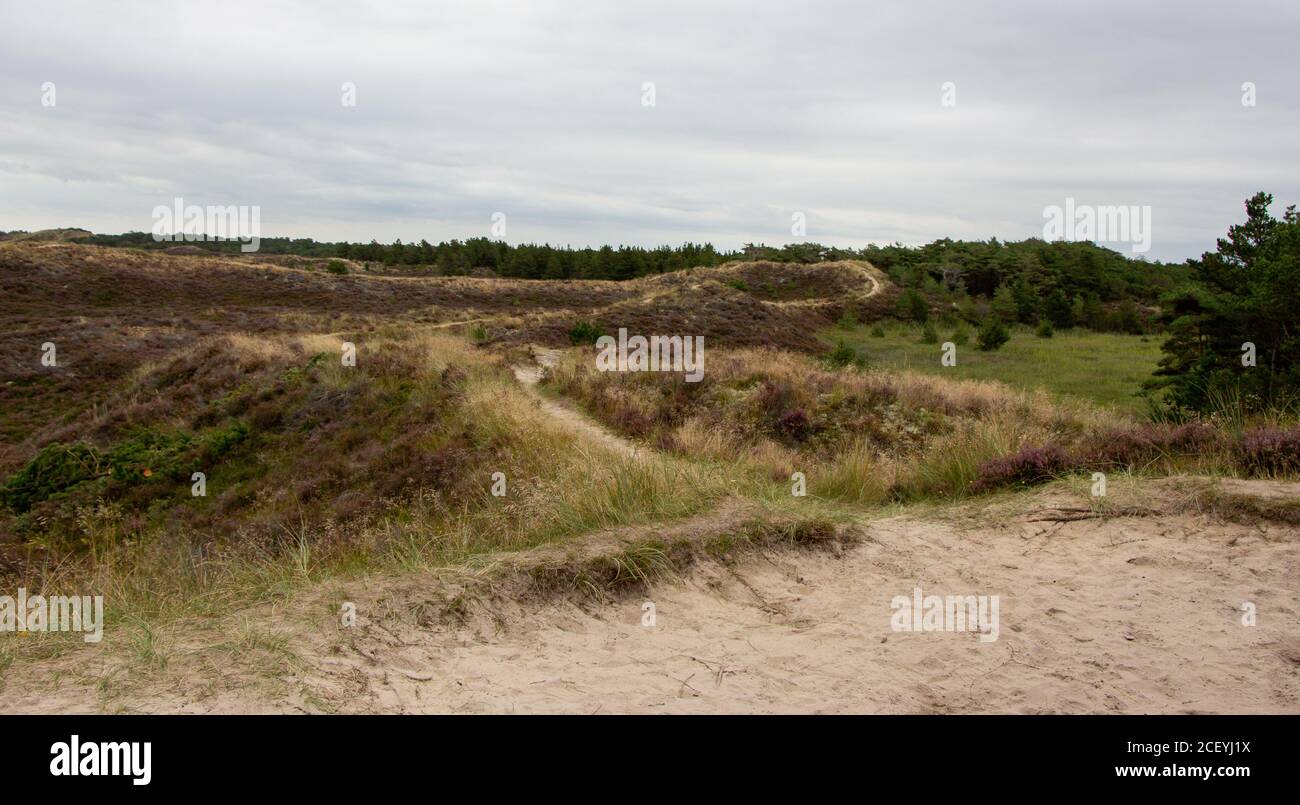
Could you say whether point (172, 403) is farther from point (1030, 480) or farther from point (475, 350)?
point (1030, 480)

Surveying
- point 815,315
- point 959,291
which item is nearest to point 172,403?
point 815,315

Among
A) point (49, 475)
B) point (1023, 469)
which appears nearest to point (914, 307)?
point (1023, 469)

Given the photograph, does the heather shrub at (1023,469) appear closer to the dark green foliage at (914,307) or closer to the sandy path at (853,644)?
the sandy path at (853,644)

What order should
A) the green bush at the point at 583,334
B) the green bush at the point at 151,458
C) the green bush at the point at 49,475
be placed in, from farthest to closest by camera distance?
the green bush at the point at 583,334 → the green bush at the point at 151,458 → the green bush at the point at 49,475

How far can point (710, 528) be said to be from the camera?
20.8 feet

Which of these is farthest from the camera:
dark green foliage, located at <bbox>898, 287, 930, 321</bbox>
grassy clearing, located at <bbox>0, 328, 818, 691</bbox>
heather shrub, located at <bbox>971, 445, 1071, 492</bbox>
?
dark green foliage, located at <bbox>898, 287, 930, 321</bbox>

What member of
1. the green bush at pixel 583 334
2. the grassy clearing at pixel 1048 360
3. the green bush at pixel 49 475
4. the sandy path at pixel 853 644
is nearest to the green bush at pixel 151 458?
the green bush at pixel 49 475

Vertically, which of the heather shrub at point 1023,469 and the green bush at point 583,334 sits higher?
the green bush at point 583,334

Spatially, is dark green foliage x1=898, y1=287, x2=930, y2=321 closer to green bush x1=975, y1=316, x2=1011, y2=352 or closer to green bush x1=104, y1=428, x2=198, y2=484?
green bush x1=975, y1=316, x2=1011, y2=352

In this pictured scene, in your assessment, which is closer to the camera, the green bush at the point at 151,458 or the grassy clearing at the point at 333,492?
the grassy clearing at the point at 333,492

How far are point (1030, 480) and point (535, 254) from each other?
79.1 m

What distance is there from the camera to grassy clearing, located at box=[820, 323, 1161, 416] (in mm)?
21578

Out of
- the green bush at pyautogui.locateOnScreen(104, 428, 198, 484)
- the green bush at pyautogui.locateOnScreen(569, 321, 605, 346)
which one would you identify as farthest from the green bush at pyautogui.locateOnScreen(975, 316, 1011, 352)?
the green bush at pyautogui.locateOnScreen(104, 428, 198, 484)

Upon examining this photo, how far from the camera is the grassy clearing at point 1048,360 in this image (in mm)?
21578
